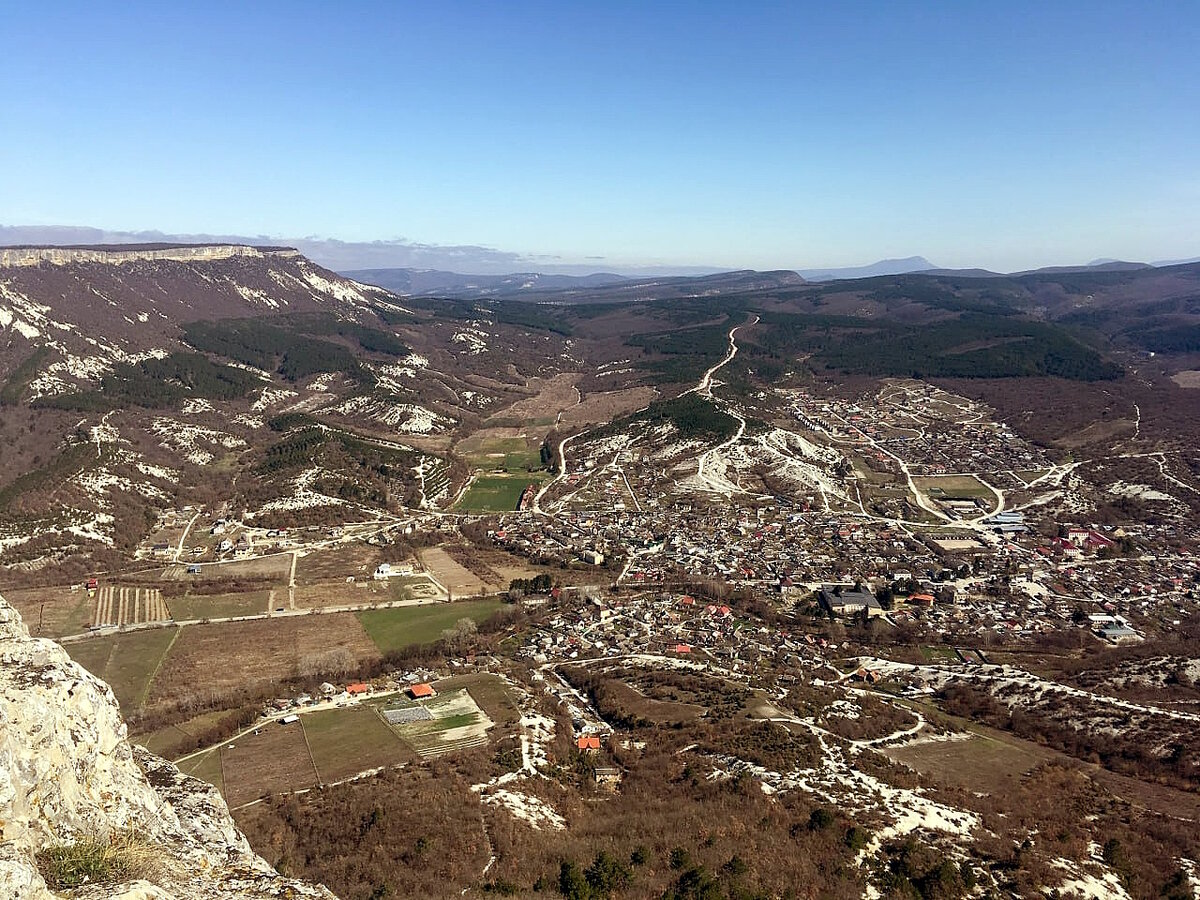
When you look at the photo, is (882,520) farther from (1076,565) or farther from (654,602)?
(654,602)

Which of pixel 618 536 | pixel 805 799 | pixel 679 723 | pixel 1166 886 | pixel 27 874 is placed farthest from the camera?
pixel 618 536

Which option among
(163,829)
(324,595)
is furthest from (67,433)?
(163,829)

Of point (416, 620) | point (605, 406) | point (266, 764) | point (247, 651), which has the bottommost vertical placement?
point (416, 620)

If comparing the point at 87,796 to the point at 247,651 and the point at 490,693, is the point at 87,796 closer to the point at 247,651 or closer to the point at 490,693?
the point at 490,693

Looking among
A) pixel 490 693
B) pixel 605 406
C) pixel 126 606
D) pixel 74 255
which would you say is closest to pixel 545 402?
pixel 605 406

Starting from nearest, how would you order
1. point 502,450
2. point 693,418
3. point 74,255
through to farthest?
point 693,418, point 502,450, point 74,255

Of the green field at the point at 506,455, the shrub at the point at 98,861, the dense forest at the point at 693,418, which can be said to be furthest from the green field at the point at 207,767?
the dense forest at the point at 693,418
